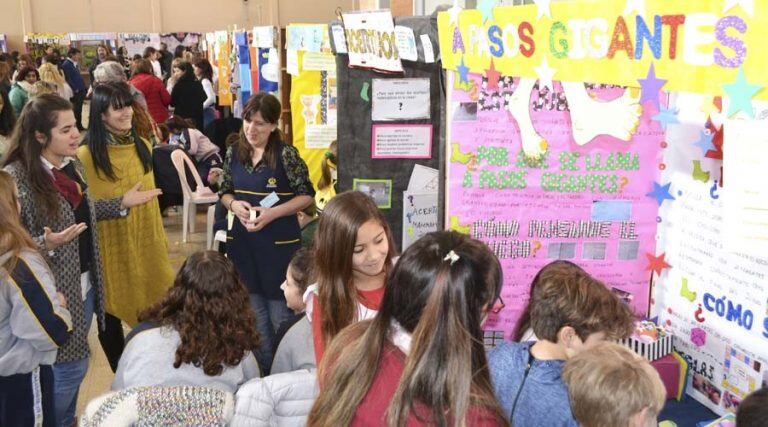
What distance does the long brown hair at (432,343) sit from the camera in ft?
4.54

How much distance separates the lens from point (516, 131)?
2881mm

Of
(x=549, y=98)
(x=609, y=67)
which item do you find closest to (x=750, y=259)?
(x=549, y=98)

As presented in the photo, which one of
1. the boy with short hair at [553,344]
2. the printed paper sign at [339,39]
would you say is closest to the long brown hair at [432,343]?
the boy with short hair at [553,344]

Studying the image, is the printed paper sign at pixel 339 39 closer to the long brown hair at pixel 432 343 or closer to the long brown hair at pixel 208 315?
the long brown hair at pixel 208 315

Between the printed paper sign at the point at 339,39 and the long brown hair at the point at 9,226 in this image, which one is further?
the printed paper sign at the point at 339,39

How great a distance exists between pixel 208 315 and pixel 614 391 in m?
1.18

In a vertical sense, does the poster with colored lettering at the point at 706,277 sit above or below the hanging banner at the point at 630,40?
below

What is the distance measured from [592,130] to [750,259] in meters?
0.68

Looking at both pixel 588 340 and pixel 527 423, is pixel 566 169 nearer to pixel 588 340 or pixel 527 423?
pixel 588 340

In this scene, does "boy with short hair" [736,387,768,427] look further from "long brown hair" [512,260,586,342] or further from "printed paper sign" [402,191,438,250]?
"printed paper sign" [402,191,438,250]

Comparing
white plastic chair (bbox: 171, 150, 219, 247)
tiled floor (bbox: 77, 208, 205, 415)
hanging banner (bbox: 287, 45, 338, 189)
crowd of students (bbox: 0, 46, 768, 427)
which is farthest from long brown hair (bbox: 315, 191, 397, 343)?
white plastic chair (bbox: 171, 150, 219, 247)

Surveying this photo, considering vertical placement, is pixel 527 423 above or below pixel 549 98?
below

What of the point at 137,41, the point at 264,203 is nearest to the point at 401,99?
the point at 264,203

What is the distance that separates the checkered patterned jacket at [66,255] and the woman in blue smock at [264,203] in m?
0.65
